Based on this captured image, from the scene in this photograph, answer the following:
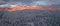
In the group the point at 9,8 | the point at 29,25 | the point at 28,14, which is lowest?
the point at 29,25

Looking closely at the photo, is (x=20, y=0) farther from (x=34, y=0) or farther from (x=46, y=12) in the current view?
(x=46, y=12)

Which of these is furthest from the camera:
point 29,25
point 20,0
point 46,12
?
point 20,0

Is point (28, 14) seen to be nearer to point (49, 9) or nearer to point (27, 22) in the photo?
point (27, 22)

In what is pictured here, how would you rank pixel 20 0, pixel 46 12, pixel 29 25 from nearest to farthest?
1. pixel 29 25
2. pixel 46 12
3. pixel 20 0

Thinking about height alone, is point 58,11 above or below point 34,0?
below

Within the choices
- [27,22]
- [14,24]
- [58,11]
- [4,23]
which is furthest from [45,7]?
[4,23]

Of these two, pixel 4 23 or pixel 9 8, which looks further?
pixel 9 8

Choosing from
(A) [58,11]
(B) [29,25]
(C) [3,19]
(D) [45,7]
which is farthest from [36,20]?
(C) [3,19]
